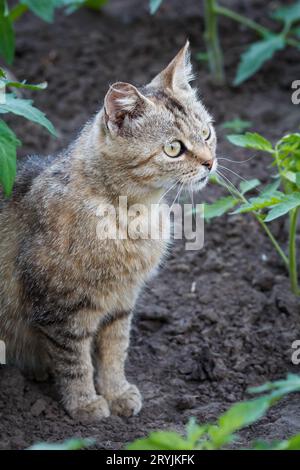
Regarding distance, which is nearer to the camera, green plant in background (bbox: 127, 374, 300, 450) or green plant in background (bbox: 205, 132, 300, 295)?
green plant in background (bbox: 127, 374, 300, 450)

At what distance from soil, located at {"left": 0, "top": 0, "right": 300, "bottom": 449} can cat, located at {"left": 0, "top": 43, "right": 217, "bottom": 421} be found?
0.79 feet

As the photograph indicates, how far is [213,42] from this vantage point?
5.70 meters

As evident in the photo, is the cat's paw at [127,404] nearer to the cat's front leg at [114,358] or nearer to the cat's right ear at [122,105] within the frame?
the cat's front leg at [114,358]

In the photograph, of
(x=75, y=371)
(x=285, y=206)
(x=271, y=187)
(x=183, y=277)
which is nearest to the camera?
(x=285, y=206)

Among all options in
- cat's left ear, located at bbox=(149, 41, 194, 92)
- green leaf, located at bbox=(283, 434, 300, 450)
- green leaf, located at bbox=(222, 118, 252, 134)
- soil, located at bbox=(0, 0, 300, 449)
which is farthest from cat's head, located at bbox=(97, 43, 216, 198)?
green leaf, located at bbox=(222, 118, 252, 134)

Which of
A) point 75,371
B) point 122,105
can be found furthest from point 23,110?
point 75,371

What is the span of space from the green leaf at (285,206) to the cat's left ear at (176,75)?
30.1 inches

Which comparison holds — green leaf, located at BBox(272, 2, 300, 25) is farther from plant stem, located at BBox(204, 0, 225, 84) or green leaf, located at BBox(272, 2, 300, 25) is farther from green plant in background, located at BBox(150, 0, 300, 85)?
plant stem, located at BBox(204, 0, 225, 84)

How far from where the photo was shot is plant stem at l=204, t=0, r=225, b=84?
5.53 m

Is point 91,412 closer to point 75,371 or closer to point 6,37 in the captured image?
Answer: point 75,371

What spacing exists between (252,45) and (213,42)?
322mm

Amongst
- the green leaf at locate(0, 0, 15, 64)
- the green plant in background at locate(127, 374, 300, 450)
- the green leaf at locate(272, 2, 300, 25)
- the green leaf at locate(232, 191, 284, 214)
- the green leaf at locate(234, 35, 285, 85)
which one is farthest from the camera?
the green leaf at locate(272, 2, 300, 25)
